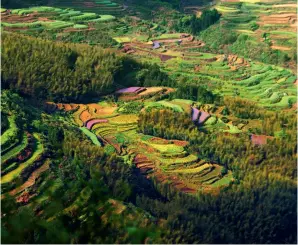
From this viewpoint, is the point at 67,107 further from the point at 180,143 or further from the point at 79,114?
the point at 180,143

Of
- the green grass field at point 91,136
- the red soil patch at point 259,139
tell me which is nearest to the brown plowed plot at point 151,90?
the green grass field at point 91,136

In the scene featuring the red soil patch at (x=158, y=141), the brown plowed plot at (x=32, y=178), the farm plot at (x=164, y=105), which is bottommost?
the red soil patch at (x=158, y=141)

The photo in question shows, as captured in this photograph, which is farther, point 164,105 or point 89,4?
point 89,4

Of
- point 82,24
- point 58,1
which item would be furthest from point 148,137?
point 58,1

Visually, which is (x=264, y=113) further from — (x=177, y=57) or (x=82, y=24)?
(x=82, y=24)

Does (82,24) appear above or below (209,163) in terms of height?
above

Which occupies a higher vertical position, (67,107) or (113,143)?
(67,107)

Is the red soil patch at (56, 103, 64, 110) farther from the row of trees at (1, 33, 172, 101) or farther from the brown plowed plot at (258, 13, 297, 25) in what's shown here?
the brown plowed plot at (258, 13, 297, 25)

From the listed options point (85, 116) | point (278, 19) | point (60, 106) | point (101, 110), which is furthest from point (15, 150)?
point (278, 19)

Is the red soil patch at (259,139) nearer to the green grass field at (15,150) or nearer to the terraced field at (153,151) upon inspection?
the terraced field at (153,151)

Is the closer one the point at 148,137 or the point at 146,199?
the point at 146,199

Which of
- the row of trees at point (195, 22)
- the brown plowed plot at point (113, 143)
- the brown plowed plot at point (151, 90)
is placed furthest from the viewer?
the row of trees at point (195, 22)
